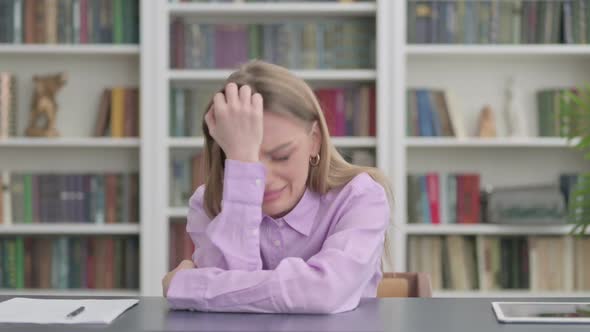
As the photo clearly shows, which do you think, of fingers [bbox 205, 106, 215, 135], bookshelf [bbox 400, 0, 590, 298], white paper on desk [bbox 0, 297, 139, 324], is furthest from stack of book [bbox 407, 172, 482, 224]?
white paper on desk [bbox 0, 297, 139, 324]

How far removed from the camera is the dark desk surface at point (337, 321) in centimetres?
120

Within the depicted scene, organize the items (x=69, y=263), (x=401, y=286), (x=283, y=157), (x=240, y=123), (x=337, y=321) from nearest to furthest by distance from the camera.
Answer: (x=337, y=321)
(x=240, y=123)
(x=283, y=157)
(x=401, y=286)
(x=69, y=263)

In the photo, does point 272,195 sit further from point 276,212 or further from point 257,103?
point 257,103

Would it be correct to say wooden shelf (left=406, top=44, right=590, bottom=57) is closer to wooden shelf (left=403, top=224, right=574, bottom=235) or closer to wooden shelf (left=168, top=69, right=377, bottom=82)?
wooden shelf (left=168, top=69, right=377, bottom=82)

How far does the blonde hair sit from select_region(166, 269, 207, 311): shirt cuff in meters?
0.37

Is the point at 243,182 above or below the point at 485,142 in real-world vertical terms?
below

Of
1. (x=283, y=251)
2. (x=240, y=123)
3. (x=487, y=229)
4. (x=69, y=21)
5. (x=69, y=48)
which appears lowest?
(x=487, y=229)

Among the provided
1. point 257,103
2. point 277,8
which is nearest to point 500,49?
point 277,8

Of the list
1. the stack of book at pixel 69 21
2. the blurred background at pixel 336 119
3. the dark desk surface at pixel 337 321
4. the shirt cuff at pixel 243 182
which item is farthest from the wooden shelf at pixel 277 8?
the dark desk surface at pixel 337 321

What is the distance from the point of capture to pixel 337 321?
125 centimetres

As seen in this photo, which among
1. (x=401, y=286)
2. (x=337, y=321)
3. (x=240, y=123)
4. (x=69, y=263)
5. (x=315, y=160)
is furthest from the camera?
(x=69, y=263)

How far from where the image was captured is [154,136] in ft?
11.4

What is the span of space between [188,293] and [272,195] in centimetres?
33

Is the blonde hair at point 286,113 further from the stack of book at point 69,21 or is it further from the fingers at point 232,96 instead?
the stack of book at point 69,21
